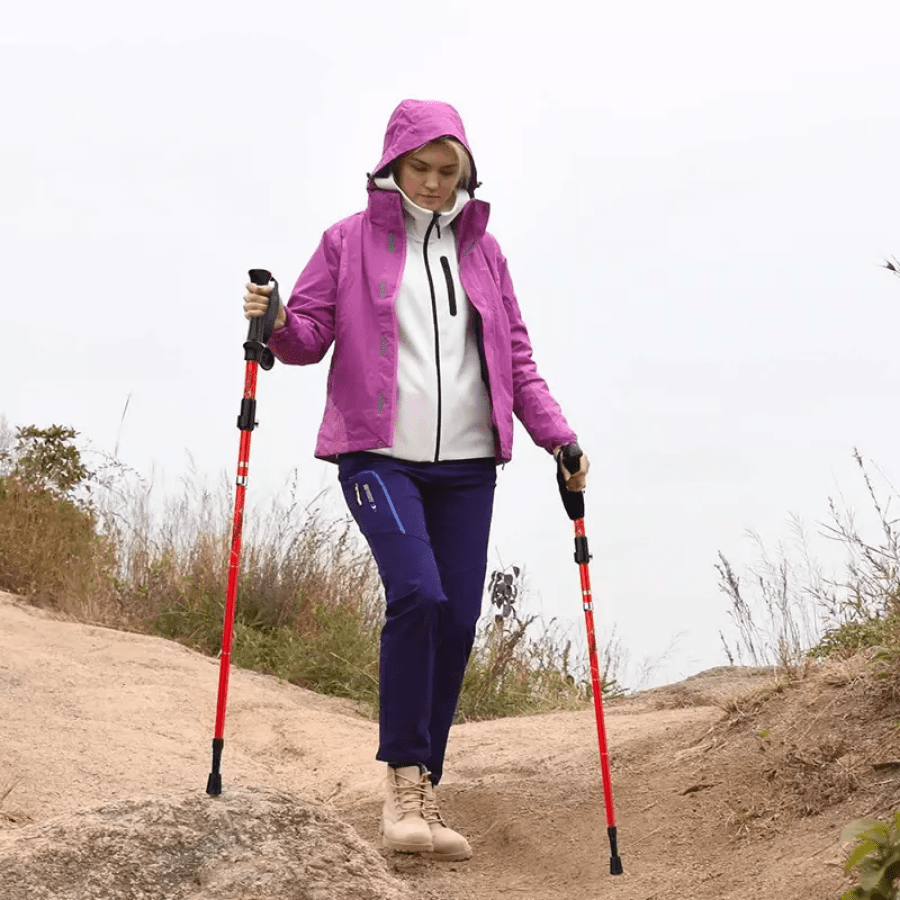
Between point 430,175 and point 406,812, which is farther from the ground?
point 430,175

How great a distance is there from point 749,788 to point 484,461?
1539mm

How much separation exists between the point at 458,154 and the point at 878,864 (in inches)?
103

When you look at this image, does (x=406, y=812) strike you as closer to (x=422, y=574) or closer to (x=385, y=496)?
(x=422, y=574)

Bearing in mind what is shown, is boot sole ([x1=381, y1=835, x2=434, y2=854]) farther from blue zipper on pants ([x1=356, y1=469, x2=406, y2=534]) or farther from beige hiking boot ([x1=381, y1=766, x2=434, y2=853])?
blue zipper on pants ([x1=356, y1=469, x2=406, y2=534])

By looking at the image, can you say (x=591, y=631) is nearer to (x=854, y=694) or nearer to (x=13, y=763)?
(x=854, y=694)

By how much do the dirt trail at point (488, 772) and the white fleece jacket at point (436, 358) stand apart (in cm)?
121

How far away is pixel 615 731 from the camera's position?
20.0 feet

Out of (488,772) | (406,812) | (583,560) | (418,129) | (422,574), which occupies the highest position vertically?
(418,129)

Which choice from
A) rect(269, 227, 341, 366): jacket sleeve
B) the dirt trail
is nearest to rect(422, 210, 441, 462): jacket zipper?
rect(269, 227, 341, 366): jacket sleeve

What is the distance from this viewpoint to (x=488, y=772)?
5777 mm

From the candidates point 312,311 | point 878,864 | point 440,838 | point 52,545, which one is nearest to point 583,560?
point 440,838

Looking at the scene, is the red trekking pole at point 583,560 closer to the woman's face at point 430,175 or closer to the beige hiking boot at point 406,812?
the beige hiking boot at point 406,812

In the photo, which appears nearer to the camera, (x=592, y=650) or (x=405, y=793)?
(x=405, y=793)

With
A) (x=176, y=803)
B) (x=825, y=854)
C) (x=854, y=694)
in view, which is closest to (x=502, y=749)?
(x=854, y=694)
